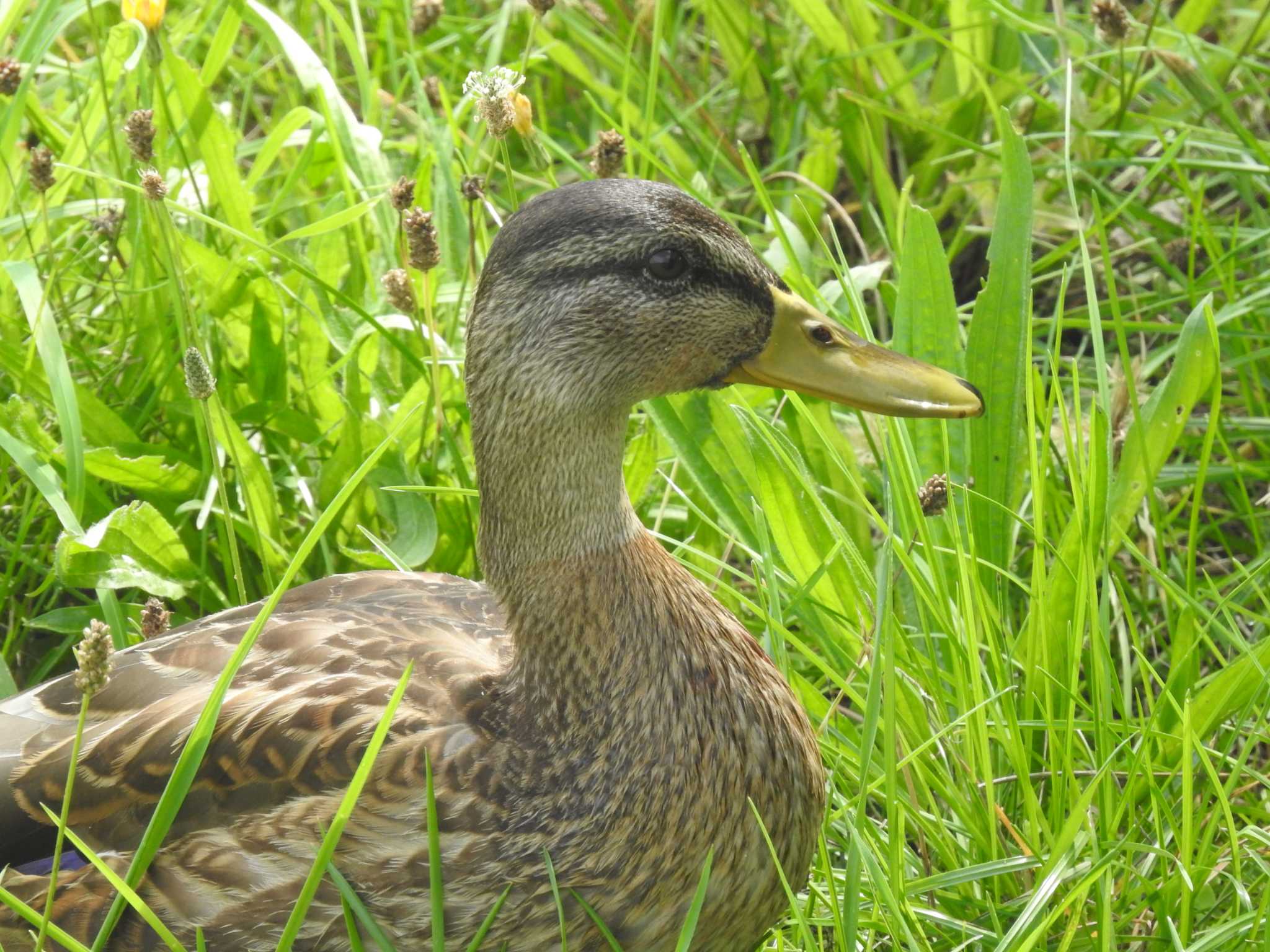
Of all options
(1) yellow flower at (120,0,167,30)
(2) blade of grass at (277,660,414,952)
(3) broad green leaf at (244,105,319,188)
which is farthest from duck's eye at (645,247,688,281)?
(3) broad green leaf at (244,105,319,188)

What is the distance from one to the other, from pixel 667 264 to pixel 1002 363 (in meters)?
0.70

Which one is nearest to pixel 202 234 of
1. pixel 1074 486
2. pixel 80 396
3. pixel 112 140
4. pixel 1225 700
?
pixel 112 140

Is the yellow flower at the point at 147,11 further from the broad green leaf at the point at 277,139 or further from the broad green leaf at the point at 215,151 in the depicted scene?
the broad green leaf at the point at 277,139

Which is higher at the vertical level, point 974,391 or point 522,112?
point 522,112

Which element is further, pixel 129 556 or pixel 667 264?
pixel 129 556

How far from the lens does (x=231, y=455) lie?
8.33 ft

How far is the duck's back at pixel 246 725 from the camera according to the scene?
6.57ft

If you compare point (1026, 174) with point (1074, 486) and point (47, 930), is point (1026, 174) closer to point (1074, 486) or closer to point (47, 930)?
point (1074, 486)

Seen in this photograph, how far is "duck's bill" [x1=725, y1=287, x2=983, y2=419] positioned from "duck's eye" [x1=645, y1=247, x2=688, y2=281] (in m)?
0.13

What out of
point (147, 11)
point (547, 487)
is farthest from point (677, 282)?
point (147, 11)

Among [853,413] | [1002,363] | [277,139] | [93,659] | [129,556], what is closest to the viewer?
[93,659]

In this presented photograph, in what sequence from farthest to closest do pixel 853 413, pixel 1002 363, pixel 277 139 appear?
pixel 277 139, pixel 853 413, pixel 1002 363

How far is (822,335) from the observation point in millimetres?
2037

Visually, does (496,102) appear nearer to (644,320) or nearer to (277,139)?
(644,320)
